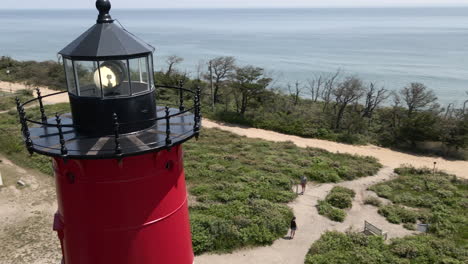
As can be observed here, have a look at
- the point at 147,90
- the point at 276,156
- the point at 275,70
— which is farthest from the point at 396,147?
the point at 275,70

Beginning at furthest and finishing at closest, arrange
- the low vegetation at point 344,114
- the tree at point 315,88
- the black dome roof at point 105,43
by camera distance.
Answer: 1. the tree at point 315,88
2. the low vegetation at point 344,114
3. the black dome roof at point 105,43

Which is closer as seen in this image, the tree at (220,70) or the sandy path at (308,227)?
the sandy path at (308,227)

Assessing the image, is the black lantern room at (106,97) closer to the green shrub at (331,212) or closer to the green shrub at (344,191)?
the green shrub at (331,212)

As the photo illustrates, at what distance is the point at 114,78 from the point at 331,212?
11.9 metres

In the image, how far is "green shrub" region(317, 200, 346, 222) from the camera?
14.2 metres

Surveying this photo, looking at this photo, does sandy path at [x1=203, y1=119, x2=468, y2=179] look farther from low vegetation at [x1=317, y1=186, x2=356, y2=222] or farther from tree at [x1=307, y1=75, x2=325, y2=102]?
tree at [x1=307, y1=75, x2=325, y2=102]

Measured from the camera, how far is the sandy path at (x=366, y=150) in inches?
913

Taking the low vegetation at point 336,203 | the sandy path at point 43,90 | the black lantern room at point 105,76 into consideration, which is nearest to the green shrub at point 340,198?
the low vegetation at point 336,203

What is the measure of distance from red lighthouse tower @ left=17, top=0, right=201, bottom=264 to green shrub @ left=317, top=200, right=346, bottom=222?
34.2 feet

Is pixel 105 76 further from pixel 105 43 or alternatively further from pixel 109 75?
pixel 105 43

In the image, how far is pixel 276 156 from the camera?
21734mm

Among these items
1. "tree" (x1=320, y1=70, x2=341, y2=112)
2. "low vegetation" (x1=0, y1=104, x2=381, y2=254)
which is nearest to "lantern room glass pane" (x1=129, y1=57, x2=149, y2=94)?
"low vegetation" (x1=0, y1=104, x2=381, y2=254)

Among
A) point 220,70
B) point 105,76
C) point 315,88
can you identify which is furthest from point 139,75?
point 315,88

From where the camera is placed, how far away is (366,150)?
26344mm
